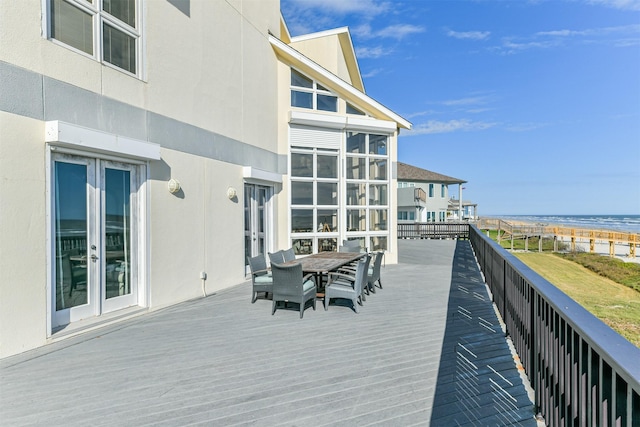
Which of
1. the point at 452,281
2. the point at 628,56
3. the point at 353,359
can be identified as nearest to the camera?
the point at 353,359

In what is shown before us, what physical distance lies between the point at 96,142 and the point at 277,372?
400 cm

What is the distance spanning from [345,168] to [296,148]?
165 centimetres

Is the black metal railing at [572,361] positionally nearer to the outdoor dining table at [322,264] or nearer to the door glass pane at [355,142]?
the outdoor dining table at [322,264]

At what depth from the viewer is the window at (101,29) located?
4637mm

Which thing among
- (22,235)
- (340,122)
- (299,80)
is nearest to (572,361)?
(22,235)

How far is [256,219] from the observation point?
914 centimetres

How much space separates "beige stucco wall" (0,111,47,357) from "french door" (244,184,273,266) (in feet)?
15.2

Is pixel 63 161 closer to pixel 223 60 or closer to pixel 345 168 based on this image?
pixel 223 60

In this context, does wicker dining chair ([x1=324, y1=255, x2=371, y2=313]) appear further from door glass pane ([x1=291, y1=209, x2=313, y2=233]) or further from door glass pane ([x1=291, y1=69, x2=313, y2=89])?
door glass pane ([x1=291, y1=69, x2=313, y2=89])

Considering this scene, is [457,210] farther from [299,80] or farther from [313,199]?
[299,80]

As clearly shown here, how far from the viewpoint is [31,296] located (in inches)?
166

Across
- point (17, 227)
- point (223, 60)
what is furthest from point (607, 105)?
point (17, 227)

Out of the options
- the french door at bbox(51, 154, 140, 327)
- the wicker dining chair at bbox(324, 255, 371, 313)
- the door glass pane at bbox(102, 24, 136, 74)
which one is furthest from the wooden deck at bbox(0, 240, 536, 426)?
the door glass pane at bbox(102, 24, 136, 74)

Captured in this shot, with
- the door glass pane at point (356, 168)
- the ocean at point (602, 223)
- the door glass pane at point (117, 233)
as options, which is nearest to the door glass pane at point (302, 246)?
the door glass pane at point (356, 168)
